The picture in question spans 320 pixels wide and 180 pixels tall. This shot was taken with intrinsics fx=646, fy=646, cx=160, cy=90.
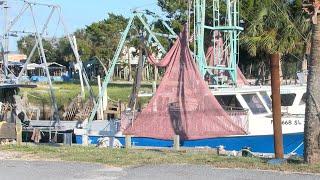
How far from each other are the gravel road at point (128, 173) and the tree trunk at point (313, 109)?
4.41 feet

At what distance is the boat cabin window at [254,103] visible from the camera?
24.1 meters

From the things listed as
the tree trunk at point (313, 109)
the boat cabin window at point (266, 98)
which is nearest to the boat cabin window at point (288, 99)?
the boat cabin window at point (266, 98)

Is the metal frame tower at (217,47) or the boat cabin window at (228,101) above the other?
the metal frame tower at (217,47)

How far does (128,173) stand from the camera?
12414mm

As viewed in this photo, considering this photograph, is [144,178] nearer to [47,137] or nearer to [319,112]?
[319,112]

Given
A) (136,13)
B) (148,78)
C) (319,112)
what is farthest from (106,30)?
(319,112)

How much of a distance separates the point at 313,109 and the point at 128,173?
155 inches

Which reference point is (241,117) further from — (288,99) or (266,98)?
(288,99)

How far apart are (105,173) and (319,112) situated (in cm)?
443

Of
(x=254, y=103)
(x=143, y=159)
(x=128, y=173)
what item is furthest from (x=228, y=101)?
(x=128, y=173)

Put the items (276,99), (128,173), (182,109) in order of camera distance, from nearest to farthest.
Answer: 1. (128,173)
2. (276,99)
3. (182,109)

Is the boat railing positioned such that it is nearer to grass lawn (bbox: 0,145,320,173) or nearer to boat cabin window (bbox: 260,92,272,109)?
boat cabin window (bbox: 260,92,272,109)

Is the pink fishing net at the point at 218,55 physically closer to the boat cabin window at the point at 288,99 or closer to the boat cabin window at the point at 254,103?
the boat cabin window at the point at 254,103

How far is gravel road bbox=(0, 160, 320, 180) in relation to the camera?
11.7 metres
